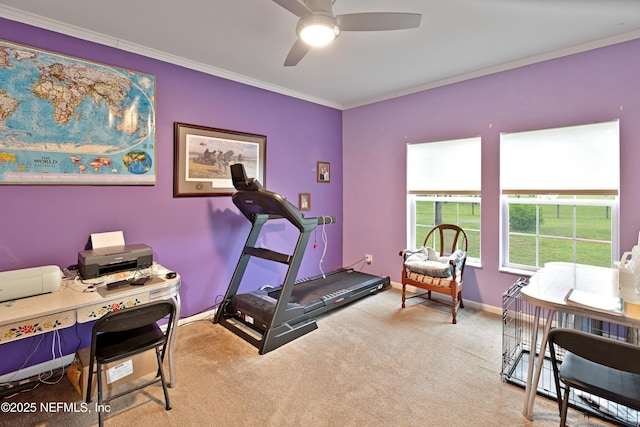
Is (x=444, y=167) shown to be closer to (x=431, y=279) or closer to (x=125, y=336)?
(x=431, y=279)

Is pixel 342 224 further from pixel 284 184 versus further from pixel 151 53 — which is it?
pixel 151 53

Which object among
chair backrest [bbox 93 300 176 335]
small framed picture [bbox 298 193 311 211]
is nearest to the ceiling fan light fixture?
chair backrest [bbox 93 300 176 335]

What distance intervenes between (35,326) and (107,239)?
0.99 metres

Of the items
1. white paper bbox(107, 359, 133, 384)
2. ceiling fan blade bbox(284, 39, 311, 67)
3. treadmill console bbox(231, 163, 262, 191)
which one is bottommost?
white paper bbox(107, 359, 133, 384)

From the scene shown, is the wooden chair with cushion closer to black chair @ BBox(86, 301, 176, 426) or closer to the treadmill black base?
the treadmill black base

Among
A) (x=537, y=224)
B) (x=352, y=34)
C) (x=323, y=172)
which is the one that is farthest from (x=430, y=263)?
(x=352, y=34)

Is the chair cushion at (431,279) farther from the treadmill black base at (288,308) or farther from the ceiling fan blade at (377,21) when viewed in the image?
the ceiling fan blade at (377,21)

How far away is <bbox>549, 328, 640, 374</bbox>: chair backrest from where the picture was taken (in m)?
1.27

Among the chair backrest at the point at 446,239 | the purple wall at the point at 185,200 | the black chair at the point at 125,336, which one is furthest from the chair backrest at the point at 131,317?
the chair backrest at the point at 446,239

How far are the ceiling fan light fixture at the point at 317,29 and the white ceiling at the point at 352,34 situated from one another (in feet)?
1.33

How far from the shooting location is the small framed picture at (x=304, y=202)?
4.21m

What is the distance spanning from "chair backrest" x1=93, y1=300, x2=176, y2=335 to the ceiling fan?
1874 mm

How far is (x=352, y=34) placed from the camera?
2.58m

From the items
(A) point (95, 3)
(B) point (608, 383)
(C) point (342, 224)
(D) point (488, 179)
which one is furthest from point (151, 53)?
A: (B) point (608, 383)
